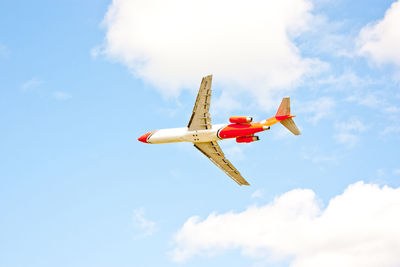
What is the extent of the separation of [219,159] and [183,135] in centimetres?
889

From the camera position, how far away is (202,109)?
7675cm

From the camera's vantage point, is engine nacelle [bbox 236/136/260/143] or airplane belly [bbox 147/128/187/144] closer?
engine nacelle [bbox 236/136/260/143]

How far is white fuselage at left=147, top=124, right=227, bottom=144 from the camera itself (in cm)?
7931

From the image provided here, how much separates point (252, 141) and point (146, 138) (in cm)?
1811

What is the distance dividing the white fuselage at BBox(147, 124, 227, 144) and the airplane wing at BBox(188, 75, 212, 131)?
2.70ft

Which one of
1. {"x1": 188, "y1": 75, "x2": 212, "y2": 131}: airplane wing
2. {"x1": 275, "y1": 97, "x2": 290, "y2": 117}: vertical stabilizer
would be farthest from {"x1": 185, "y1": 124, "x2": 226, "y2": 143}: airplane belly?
{"x1": 275, "y1": 97, "x2": 290, "y2": 117}: vertical stabilizer

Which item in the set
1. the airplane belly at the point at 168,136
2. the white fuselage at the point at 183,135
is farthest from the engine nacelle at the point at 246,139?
the airplane belly at the point at 168,136

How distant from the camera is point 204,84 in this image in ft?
243

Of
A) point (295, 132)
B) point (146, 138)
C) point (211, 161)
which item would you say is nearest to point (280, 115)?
point (295, 132)

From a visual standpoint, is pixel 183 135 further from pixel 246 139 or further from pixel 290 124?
pixel 290 124

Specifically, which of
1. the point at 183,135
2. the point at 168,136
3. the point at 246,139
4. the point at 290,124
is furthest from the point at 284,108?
the point at 168,136

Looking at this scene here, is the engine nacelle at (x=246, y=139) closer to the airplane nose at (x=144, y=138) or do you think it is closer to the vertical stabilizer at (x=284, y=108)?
the vertical stabilizer at (x=284, y=108)

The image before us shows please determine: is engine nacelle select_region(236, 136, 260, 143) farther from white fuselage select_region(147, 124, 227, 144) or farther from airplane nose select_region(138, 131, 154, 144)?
airplane nose select_region(138, 131, 154, 144)

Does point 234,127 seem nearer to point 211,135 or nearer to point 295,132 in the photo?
point 211,135
